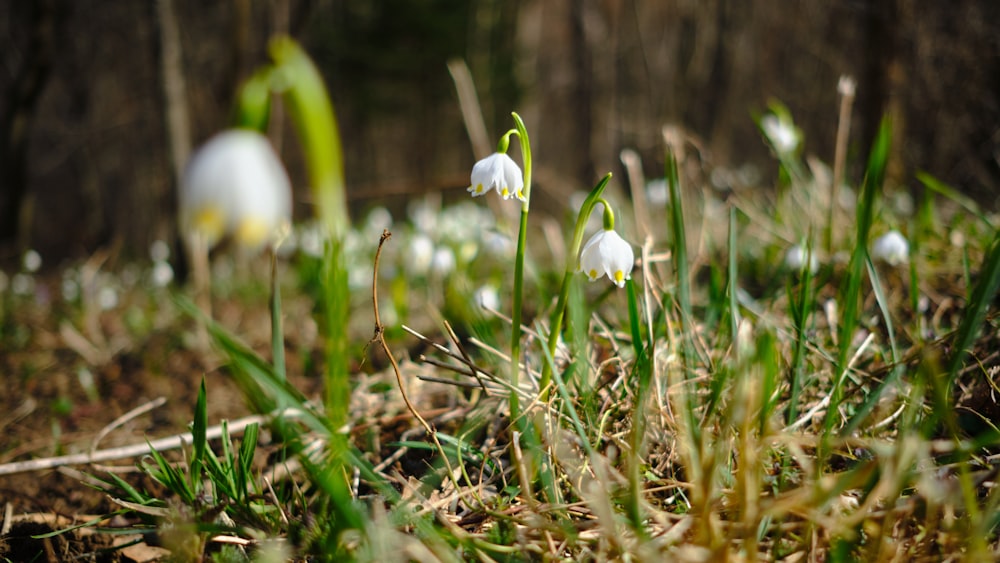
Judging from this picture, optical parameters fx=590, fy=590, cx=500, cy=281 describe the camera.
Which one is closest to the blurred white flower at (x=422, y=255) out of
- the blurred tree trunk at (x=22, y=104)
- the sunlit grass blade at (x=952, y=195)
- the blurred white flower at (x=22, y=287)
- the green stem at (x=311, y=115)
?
the sunlit grass blade at (x=952, y=195)

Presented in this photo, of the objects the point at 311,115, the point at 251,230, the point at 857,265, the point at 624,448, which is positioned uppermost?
the point at 311,115

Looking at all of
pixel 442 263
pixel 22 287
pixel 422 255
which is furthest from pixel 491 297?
pixel 22 287

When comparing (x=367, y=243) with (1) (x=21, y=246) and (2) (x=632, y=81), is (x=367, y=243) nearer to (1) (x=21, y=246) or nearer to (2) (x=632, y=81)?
(1) (x=21, y=246)

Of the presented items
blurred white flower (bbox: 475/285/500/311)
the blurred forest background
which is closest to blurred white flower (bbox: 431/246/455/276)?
blurred white flower (bbox: 475/285/500/311)

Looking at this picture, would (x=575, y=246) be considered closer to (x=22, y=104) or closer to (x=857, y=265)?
(x=857, y=265)

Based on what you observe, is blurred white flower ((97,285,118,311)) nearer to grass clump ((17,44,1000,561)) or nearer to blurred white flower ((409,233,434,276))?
blurred white flower ((409,233,434,276))

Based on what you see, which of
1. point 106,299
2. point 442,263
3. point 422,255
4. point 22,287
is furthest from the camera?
point 22,287

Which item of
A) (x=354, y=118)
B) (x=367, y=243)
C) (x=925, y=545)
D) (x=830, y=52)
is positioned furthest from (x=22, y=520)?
(x=354, y=118)
